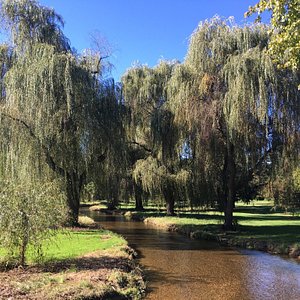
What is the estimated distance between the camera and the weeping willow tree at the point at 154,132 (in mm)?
28516

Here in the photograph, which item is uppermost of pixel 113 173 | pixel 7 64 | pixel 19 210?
pixel 7 64

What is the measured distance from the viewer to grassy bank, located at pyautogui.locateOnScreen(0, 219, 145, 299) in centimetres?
839

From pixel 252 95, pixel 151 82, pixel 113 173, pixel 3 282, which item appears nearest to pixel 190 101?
pixel 252 95

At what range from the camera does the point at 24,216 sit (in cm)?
999

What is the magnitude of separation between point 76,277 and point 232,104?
42.9 ft

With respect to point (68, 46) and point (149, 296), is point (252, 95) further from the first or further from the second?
point (149, 296)

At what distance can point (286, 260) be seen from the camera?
49.0ft

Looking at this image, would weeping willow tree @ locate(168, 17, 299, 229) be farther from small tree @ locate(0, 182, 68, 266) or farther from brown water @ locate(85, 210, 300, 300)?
small tree @ locate(0, 182, 68, 266)

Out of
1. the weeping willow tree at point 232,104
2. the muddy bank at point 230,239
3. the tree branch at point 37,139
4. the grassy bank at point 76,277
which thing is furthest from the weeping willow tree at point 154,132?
the grassy bank at point 76,277

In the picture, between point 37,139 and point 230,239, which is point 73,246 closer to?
point 37,139

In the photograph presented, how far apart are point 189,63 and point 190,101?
8.23ft

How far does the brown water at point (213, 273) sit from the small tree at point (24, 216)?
10.6 ft

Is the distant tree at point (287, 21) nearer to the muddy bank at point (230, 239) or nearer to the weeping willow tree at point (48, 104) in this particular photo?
the muddy bank at point (230, 239)

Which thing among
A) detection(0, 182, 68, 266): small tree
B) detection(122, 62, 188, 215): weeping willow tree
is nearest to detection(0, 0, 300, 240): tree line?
detection(122, 62, 188, 215): weeping willow tree
